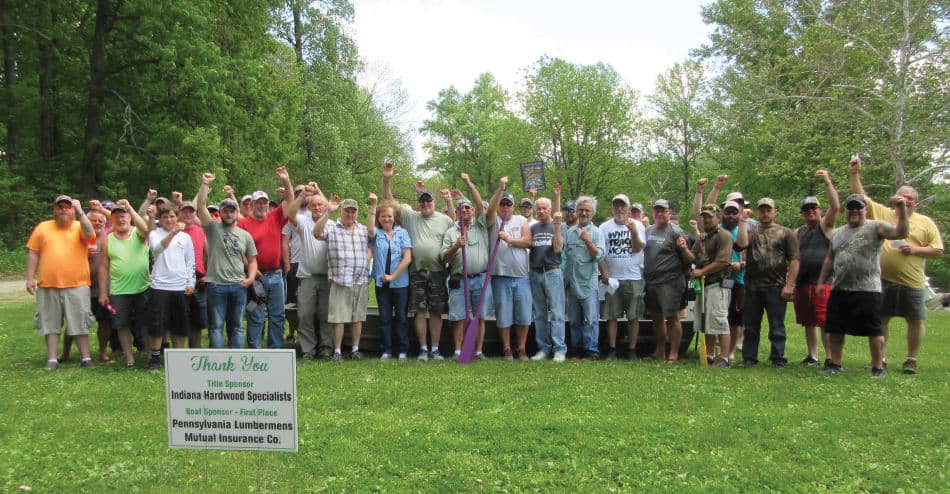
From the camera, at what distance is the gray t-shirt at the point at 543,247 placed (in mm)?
8445

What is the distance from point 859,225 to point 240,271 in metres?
7.55

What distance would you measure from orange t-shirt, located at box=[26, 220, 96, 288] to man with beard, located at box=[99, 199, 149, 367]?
0.28 meters

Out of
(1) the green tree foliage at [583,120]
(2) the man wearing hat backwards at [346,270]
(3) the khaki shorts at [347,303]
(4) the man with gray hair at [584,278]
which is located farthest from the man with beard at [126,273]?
(1) the green tree foliage at [583,120]

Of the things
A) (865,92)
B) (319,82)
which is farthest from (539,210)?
(319,82)

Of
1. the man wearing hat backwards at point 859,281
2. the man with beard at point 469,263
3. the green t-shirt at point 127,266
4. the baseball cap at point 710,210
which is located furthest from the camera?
the man with beard at point 469,263

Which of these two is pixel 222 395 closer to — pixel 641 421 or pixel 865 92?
pixel 641 421

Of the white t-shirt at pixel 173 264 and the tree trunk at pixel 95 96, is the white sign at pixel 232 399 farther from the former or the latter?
the tree trunk at pixel 95 96

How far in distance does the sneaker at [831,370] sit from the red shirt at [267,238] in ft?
23.3

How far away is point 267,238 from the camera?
8.55m

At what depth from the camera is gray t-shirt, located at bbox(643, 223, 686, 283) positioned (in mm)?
8281

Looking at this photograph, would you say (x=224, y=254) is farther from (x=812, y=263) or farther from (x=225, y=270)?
(x=812, y=263)

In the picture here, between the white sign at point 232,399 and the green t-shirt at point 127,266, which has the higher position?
the green t-shirt at point 127,266

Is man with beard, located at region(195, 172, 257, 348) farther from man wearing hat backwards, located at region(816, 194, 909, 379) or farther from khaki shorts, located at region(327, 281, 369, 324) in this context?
man wearing hat backwards, located at region(816, 194, 909, 379)

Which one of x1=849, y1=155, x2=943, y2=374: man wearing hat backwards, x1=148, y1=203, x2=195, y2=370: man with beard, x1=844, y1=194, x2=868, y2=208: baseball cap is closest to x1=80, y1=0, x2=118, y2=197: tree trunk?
x1=148, y1=203, x2=195, y2=370: man with beard
